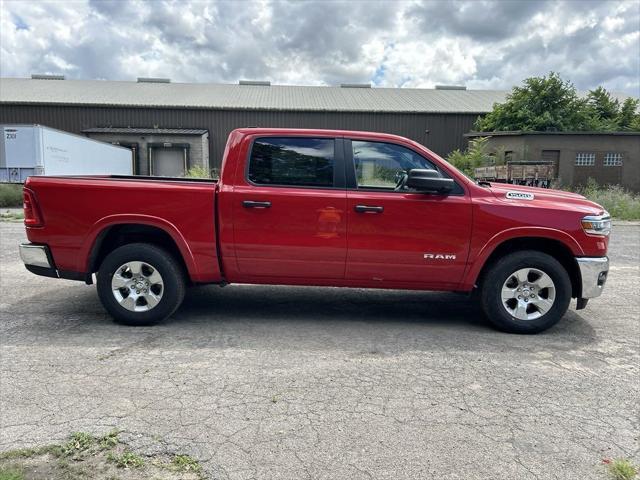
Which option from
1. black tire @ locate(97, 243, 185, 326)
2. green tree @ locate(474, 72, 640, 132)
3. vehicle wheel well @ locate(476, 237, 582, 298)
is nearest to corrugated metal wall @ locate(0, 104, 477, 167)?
green tree @ locate(474, 72, 640, 132)

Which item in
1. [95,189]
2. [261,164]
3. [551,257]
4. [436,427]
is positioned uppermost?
[261,164]

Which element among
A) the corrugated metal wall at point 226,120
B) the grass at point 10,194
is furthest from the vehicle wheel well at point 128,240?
the corrugated metal wall at point 226,120

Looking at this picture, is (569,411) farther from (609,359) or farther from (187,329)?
(187,329)

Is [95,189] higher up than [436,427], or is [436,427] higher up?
[95,189]

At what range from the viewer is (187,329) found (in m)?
4.57

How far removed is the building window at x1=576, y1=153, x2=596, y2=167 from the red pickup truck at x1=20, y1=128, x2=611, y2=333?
891 inches

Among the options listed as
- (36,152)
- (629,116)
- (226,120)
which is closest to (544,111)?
(629,116)

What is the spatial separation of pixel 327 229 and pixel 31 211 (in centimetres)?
299

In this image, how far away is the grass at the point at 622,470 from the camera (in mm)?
2410

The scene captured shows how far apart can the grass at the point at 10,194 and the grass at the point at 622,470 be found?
2117cm

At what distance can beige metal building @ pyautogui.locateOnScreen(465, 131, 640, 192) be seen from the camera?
23.9 meters

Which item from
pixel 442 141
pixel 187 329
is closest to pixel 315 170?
pixel 187 329

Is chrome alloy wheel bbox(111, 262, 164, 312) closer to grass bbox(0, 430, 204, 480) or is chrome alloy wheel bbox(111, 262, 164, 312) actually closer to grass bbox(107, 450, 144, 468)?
grass bbox(0, 430, 204, 480)

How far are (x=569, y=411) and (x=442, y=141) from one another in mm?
31955
